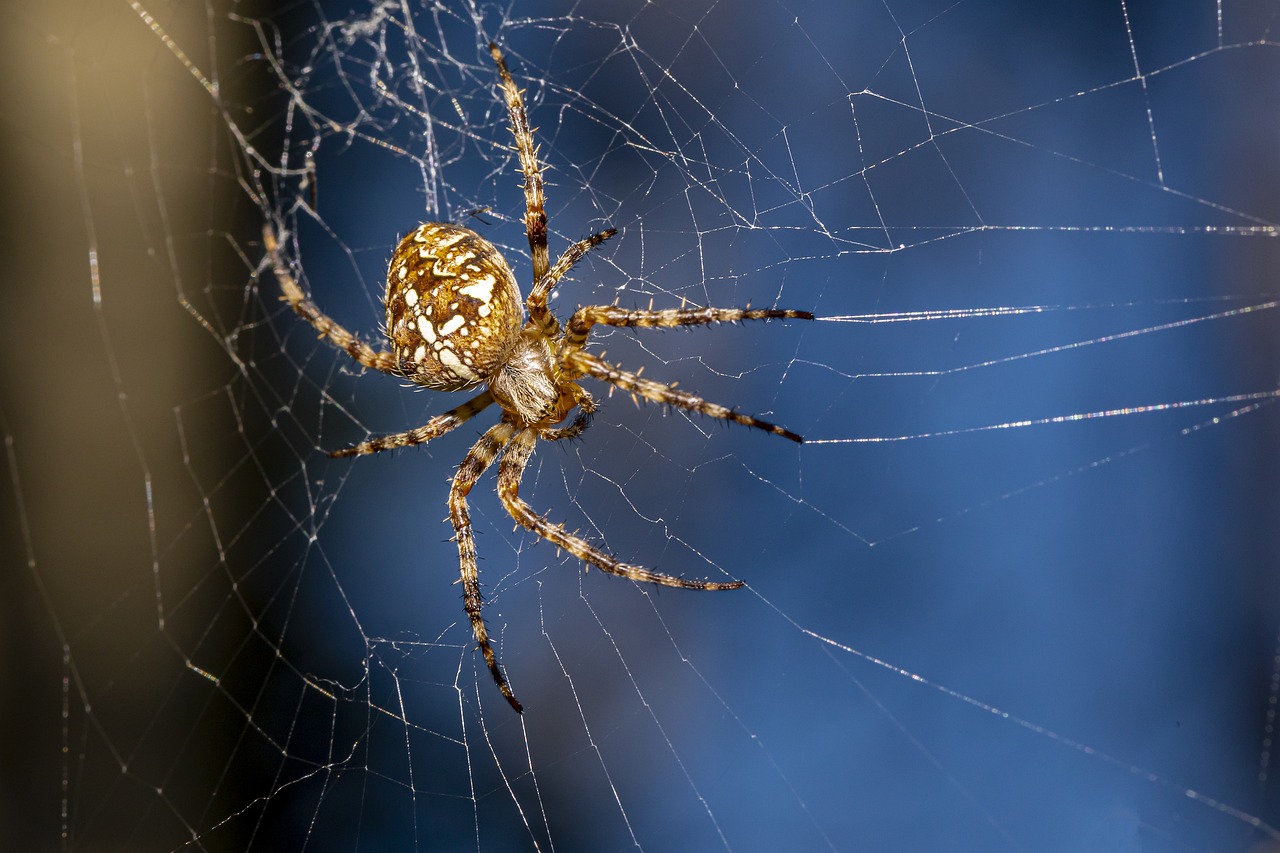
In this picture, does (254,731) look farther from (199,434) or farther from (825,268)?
(825,268)

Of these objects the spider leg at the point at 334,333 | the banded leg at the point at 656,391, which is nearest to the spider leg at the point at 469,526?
the spider leg at the point at 334,333

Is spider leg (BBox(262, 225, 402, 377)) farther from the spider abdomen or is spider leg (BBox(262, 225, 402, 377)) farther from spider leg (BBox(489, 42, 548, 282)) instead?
spider leg (BBox(489, 42, 548, 282))

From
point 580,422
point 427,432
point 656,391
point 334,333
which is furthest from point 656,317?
point 334,333

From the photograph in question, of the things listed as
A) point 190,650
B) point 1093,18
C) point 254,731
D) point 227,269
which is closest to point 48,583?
point 190,650

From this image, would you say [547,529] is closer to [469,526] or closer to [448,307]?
[469,526]

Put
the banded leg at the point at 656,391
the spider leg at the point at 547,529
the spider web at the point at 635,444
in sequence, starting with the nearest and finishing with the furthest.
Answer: the banded leg at the point at 656,391, the spider leg at the point at 547,529, the spider web at the point at 635,444

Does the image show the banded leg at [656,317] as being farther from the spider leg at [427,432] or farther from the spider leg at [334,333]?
the spider leg at [334,333]
